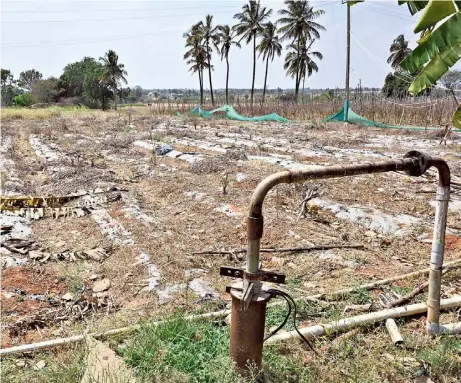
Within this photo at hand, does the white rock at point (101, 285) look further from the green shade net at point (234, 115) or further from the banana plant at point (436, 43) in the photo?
the green shade net at point (234, 115)

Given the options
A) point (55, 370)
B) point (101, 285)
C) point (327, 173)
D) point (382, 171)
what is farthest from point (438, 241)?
point (101, 285)

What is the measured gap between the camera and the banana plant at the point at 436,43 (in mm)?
2906

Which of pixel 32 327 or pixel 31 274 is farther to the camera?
pixel 31 274

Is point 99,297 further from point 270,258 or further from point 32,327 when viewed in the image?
point 270,258

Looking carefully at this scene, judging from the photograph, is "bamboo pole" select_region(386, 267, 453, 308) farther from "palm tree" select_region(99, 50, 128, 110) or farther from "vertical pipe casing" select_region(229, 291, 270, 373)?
"palm tree" select_region(99, 50, 128, 110)

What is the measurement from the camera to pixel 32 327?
2.91 meters

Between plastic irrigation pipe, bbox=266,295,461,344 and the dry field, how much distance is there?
5cm

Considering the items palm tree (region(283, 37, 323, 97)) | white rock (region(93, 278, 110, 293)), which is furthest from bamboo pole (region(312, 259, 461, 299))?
palm tree (region(283, 37, 323, 97))

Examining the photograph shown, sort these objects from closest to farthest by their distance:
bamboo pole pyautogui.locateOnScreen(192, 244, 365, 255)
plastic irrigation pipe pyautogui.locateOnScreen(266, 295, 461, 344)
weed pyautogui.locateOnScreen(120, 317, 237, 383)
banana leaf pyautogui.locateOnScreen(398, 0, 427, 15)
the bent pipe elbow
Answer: the bent pipe elbow, weed pyautogui.locateOnScreen(120, 317, 237, 383), plastic irrigation pipe pyautogui.locateOnScreen(266, 295, 461, 344), banana leaf pyautogui.locateOnScreen(398, 0, 427, 15), bamboo pole pyautogui.locateOnScreen(192, 244, 365, 255)

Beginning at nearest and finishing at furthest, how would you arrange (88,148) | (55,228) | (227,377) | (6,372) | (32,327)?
(227,377) → (6,372) → (32,327) → (55,228) → (88,148)

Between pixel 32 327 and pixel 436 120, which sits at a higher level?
pixel 436 120

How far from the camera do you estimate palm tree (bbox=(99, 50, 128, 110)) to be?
34406 mm

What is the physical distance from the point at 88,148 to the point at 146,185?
18.3 ft

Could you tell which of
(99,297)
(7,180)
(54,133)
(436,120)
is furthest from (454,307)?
(54,133)
